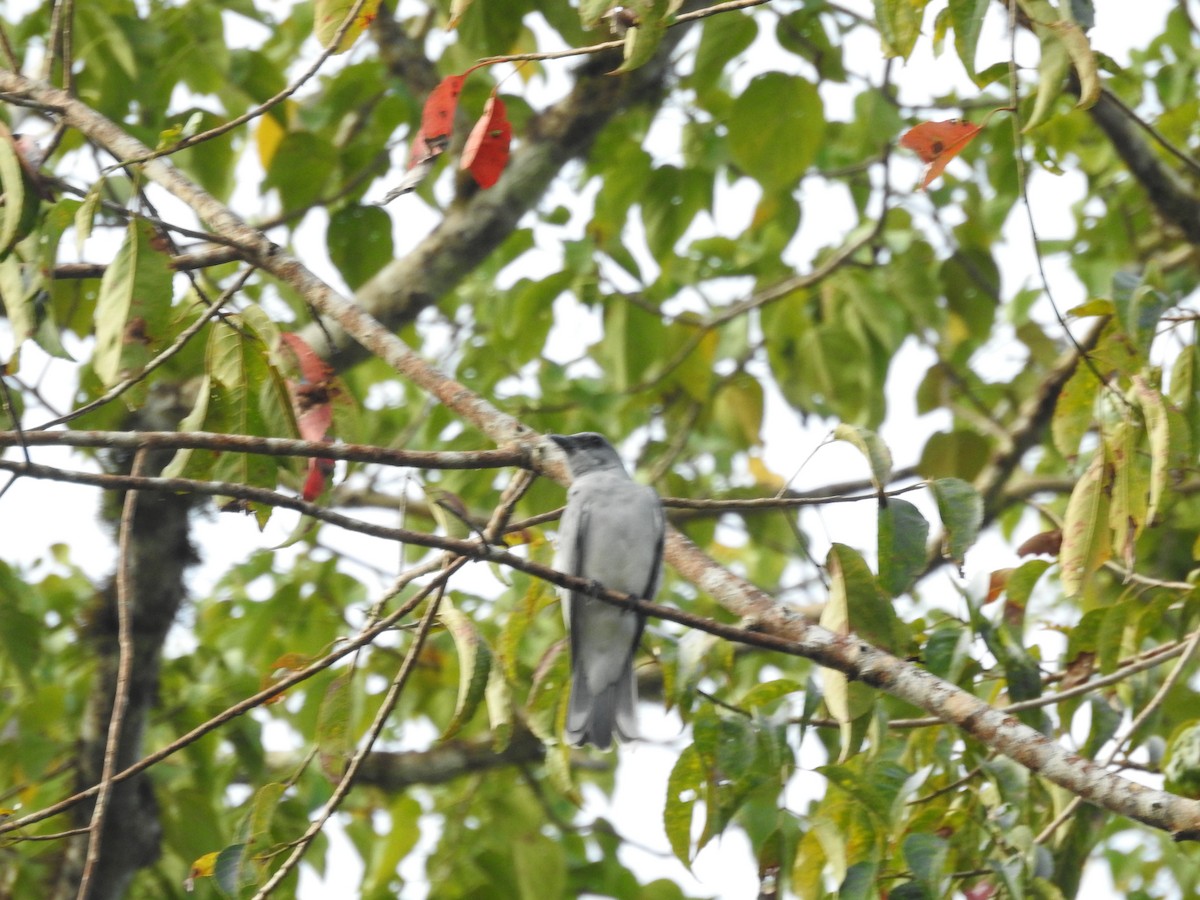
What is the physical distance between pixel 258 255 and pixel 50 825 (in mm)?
2946

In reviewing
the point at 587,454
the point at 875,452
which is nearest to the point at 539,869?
the point at 587,454

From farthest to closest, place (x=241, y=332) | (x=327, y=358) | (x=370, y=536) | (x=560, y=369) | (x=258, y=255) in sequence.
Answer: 1. (x=560, y=369)
2. (x=327, y=358)
3. (x=258, y=255)
4. (x=241, y=332)
5. (x=370, y=536)

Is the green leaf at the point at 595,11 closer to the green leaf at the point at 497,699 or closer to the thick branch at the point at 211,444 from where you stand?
the thick branch at the point at 211,444

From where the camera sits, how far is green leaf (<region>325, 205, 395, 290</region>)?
4543 mm

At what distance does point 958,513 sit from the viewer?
98.9 inches

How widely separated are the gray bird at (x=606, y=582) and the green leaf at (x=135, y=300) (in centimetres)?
142

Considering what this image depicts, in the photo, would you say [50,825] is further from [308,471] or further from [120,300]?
[120,300]

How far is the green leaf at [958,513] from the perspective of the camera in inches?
98.6

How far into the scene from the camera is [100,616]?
498 centimetres

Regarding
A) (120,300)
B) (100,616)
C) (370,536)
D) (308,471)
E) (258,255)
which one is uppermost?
(100,616)

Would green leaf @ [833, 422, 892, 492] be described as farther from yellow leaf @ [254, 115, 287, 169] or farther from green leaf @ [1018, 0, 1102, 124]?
yellow leaf @ [254, 115, 287, 169]

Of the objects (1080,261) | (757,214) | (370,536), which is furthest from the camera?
(1080,261)

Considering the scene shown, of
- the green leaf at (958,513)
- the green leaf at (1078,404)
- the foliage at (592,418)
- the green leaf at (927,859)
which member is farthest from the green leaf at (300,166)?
the green leaf at (927,859)

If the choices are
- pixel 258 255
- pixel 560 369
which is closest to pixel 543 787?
pixel 560 369
